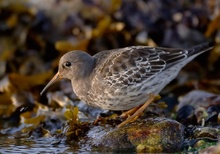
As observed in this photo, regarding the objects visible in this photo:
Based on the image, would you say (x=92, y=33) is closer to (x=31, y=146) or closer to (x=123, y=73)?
(x=123, y=73)

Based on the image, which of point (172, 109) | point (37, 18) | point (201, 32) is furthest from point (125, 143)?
point (37, 18)

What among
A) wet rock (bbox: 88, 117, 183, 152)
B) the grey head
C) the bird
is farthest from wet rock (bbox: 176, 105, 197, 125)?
the grey head

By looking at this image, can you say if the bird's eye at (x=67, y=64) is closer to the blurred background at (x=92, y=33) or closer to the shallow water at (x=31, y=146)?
the shallow water at (x=31, y=146)

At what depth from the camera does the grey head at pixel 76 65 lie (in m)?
5.64

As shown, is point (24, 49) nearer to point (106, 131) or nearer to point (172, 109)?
point (172, 109)

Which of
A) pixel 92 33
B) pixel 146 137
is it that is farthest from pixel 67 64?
pixel 92 33

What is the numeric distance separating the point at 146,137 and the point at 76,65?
127 cm

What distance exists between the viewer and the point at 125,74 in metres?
5.38

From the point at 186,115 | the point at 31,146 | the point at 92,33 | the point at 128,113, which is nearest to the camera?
the point at 31,146

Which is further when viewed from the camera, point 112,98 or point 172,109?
point 172,109

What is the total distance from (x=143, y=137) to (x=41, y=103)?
8.32ft

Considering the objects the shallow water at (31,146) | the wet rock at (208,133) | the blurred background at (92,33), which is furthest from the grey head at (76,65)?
the blurred background at (92,33)

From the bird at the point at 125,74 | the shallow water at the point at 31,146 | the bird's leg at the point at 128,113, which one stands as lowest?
the shallow water at the point at 31,146

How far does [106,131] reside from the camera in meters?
5.15
